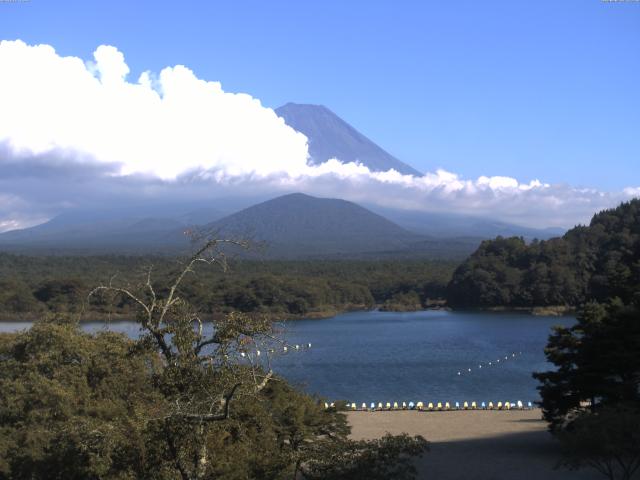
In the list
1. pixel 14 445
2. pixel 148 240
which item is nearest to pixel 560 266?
pixel 14 445

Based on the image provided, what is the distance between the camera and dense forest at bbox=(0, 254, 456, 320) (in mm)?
46125

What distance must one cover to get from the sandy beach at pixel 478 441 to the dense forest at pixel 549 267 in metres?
31.4

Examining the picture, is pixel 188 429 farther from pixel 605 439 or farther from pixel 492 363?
pixel 492 363

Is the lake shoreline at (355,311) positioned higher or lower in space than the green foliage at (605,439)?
lower

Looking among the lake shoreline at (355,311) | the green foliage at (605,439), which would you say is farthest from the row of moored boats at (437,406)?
the lake shoreline at (355,311)

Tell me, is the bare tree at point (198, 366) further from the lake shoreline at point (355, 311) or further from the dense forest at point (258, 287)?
the lake shoreline at point (355, 311)

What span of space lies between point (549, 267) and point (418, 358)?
25.9m

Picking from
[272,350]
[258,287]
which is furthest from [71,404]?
[258,287]

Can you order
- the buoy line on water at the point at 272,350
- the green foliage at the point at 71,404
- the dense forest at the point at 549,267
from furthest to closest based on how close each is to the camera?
1. the dense forest at the point at 549,267
2. the green foliage at the point at 71,404
3. the buoy line on water at the point at 272,350

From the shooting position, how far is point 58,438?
7.11 meters

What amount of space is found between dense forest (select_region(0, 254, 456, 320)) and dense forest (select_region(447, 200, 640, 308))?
3800mm

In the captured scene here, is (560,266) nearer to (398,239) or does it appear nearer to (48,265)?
(48,265)

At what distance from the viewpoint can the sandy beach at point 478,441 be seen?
1210 cm

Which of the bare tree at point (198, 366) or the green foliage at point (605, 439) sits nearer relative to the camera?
the bare tree at point (198, 366)
